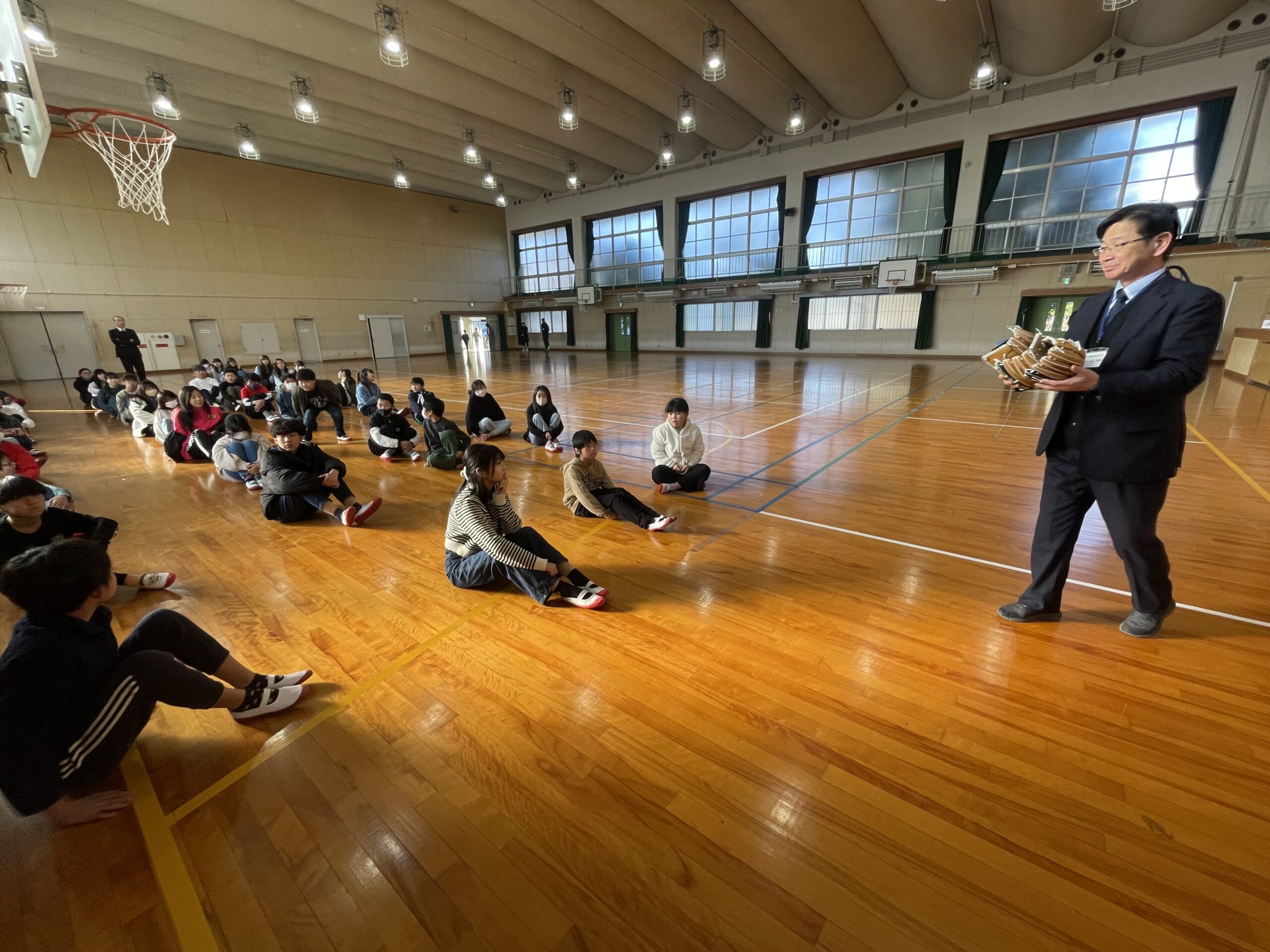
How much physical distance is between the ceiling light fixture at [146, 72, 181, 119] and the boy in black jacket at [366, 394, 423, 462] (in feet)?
36.5

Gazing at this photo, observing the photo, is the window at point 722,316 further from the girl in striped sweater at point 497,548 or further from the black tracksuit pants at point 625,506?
the girl in striped sweater at point 497,548

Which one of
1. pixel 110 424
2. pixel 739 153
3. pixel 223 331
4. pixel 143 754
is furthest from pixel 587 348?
pixel 143 754

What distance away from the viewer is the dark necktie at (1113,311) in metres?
2.15

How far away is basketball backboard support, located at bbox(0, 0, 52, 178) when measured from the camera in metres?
4.58

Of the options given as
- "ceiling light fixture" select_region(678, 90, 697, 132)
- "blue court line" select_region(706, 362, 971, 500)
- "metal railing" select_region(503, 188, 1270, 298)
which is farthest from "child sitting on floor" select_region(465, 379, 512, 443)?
"metal railing" select_region(503, 188, 1270, 298)

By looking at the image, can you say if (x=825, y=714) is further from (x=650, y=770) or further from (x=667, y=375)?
(x=667, y=375)

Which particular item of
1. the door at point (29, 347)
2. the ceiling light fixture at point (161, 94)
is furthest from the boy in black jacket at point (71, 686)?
the door at point (29, 347)

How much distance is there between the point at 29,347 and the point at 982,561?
25127 mm

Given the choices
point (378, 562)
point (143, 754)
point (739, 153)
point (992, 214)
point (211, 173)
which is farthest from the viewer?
point (739, 153)

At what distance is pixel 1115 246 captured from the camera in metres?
2.03

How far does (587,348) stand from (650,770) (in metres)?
26.6

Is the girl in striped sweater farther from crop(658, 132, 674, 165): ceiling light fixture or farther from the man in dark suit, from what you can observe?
crop(658, 132, 674, 165): ceiling light fixture

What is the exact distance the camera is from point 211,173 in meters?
18.1


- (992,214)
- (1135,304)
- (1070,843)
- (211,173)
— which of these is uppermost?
(211,173)
